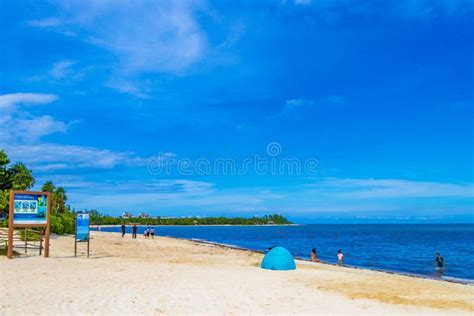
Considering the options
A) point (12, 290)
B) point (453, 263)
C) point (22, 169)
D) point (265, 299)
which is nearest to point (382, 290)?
point (265, 299)

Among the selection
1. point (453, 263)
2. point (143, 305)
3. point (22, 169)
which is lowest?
point (453, 263)

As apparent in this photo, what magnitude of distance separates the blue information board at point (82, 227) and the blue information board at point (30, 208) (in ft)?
5.99

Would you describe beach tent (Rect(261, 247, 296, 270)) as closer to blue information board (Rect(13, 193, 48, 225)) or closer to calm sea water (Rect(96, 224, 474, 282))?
blue information board (Rect(13, 193, 48, 225))

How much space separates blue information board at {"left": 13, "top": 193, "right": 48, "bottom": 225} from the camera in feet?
66.9

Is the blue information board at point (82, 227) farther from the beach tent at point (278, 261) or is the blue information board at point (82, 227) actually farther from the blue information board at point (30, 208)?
the beach tent at point (278, 261)

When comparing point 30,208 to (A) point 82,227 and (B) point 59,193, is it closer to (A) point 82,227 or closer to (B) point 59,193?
(A) point 82,227

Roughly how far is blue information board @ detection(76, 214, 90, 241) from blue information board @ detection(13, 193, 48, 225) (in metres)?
1.82

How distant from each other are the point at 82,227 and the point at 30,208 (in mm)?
2804

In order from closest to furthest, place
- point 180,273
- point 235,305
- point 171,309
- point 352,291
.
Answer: point 171,309 → point 235,305 → point 352,291 → point 180,273

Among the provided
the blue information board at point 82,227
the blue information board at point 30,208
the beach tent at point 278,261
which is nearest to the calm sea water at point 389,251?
the beach tent at point 278,261

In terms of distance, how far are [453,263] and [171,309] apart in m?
36.6

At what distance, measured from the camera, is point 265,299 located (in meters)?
12.4

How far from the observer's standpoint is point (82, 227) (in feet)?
74.6

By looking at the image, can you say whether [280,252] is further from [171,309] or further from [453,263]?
[453,263]
